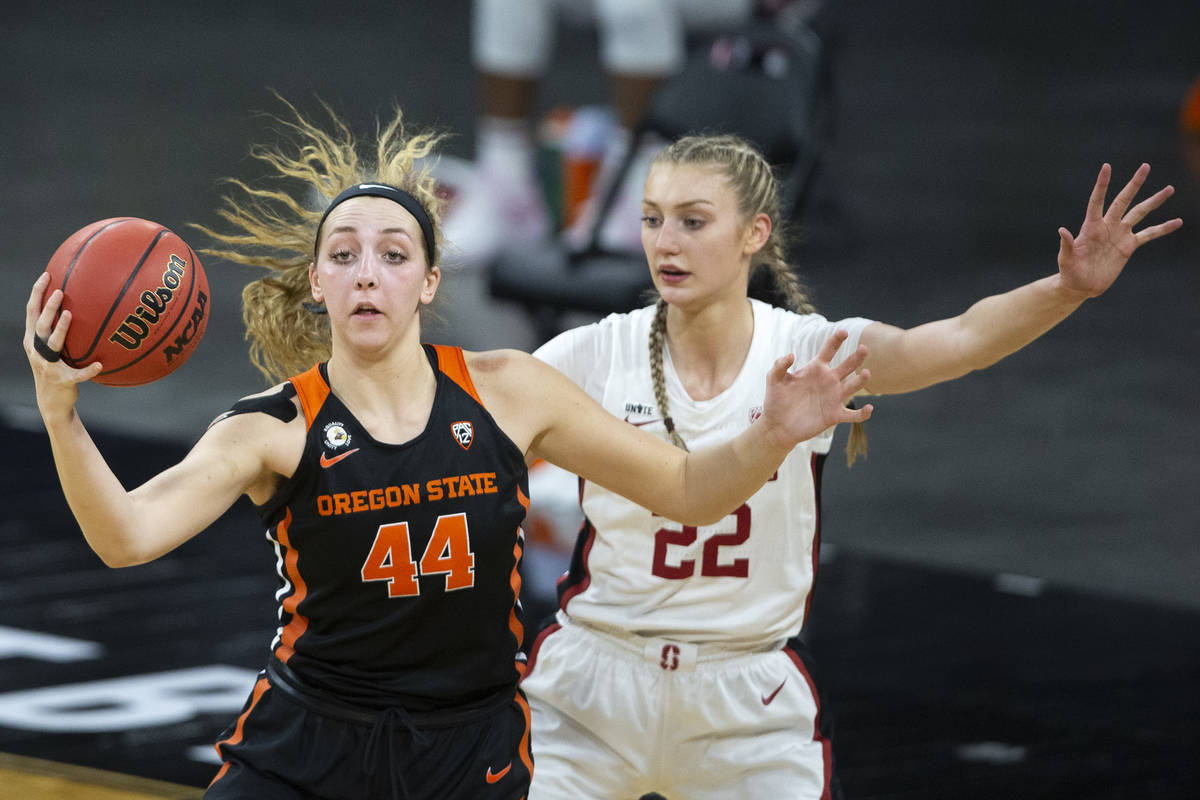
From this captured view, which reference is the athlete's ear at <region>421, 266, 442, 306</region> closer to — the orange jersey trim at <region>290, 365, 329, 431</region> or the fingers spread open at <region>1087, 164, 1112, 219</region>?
the orange jersey trim at <region>290, 365, 329, 431</region>

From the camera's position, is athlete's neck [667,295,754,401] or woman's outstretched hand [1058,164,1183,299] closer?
woman's outstretched hand [1058,164,1183,299]

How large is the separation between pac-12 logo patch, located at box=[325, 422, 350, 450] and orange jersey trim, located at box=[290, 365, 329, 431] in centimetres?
3

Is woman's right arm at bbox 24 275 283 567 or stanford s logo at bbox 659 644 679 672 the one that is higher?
woman's right arm at bbox 24 275 283 567

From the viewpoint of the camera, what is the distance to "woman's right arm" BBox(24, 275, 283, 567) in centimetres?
242

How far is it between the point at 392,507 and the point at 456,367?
31 centimetres

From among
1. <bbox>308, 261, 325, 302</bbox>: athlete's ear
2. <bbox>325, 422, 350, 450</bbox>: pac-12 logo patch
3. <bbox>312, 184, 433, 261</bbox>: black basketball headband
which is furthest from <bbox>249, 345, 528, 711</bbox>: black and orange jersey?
<bbox>312, 184, 433, 261</bbox>: black basketball headband

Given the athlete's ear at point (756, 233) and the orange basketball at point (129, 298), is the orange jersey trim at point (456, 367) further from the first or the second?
the athlete's ear at point (756, 233)

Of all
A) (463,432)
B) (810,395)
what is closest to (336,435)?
(463,432)

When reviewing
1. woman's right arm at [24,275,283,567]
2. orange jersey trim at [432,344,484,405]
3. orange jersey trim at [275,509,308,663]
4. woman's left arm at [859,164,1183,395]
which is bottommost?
orange jersey trim at [275,509,308,663]

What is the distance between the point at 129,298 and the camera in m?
2.74

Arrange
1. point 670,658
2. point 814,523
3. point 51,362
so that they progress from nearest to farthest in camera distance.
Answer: point 51,362 < point 670,658 < point 814,523

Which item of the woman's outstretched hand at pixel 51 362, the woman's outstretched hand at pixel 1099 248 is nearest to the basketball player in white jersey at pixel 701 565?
the woman's outstretched hand at pixel 1099 248

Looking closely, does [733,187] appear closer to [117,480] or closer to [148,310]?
[148,310]

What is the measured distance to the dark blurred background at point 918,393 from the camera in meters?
5.01
